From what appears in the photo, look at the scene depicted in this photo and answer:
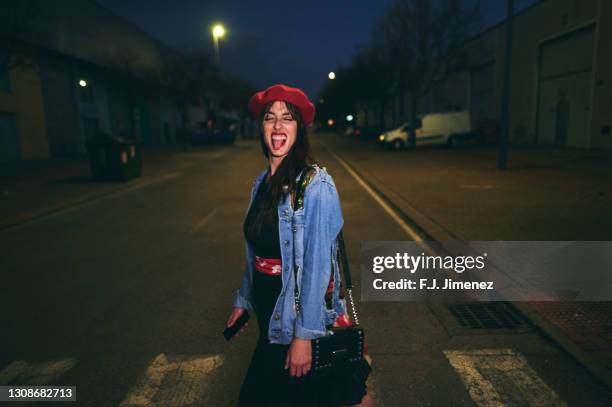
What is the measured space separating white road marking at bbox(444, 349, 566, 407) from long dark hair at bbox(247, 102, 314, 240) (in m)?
2.02

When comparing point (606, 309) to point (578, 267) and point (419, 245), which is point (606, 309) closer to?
point (578, 267)

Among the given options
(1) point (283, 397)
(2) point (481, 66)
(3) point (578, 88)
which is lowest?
(1) point (283, 397)

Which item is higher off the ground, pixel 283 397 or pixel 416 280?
pixel 283 397

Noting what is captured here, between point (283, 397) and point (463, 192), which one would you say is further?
point (463, 192)

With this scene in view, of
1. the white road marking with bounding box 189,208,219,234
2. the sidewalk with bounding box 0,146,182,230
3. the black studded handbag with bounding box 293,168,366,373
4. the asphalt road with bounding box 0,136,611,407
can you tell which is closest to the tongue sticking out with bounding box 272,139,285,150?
the black studded handbag with bounding box 293,168,366,373

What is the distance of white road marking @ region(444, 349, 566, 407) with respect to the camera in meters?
2.88

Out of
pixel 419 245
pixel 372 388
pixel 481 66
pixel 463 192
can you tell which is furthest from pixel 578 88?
pixel 372 388

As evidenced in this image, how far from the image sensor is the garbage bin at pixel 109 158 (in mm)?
14758

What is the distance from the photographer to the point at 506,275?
16.4 ft

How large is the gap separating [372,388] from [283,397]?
1.36m

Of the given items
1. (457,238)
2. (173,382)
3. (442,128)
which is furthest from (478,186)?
(442,128)

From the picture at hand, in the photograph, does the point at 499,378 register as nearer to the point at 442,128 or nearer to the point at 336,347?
the point at 336,347

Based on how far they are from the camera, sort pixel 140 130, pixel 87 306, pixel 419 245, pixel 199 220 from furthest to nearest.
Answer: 1. pixel 140 130
2. pixel 199 220
3. pixel 419 245
4. pixel 87 306

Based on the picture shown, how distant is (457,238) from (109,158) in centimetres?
1240
